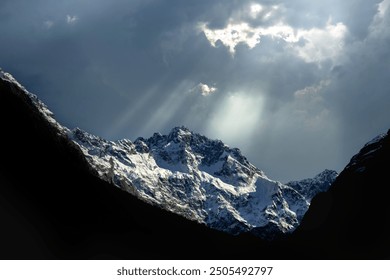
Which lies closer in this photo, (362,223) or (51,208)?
(51,208)

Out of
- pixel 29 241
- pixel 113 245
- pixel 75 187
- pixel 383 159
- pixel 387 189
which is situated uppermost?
pixel 383 159

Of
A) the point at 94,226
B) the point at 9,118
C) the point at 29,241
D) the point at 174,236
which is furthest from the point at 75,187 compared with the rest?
the point at 174,236

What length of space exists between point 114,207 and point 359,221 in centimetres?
8221

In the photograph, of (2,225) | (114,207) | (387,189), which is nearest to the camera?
(2,225)

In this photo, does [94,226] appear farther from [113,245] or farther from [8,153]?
[8,153]

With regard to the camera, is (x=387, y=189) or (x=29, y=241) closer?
(x=29, y=241)

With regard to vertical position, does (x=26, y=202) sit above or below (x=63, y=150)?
below

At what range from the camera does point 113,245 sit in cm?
13575

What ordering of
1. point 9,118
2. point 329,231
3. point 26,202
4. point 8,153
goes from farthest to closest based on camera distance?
point 329,231, point 9,118, point 8,153, point 26,202

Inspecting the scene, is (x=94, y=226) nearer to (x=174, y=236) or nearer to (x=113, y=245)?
(x=113, y=245)

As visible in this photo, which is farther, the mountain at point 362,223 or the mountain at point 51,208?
the mountain at point 362,223

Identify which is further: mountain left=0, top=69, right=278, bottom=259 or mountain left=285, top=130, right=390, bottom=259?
mountain left=285, top=130, right=390, bottom=259

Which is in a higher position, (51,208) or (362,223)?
(362,223)

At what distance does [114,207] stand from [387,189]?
92072 mm
